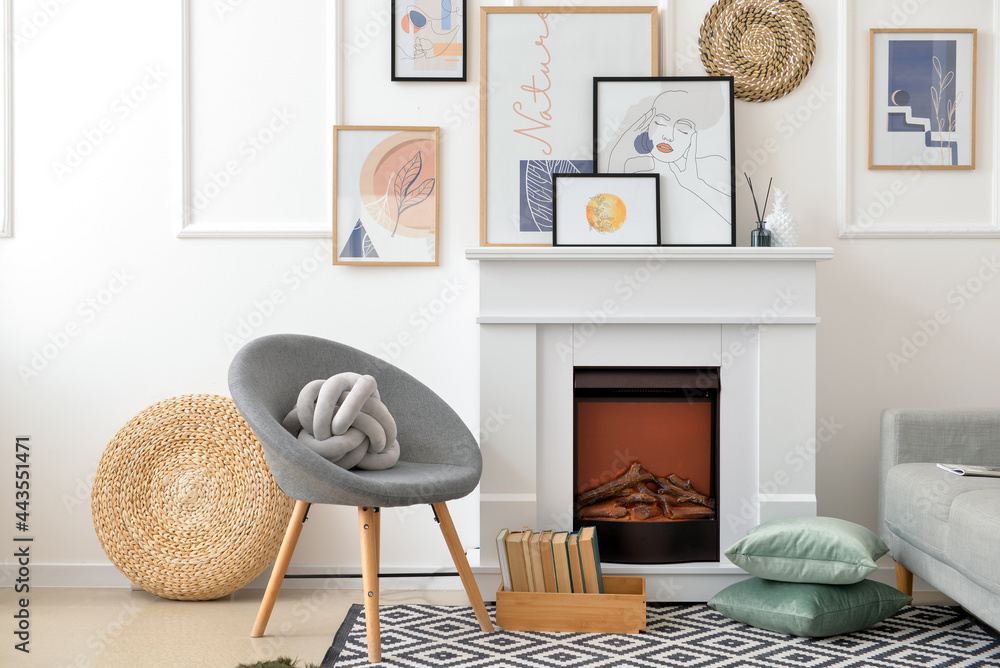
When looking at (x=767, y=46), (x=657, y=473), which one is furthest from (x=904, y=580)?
(x=767, y=46)

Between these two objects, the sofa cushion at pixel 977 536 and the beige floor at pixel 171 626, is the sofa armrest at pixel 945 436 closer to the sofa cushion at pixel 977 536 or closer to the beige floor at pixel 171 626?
the sofa cushion at pixel 977 536

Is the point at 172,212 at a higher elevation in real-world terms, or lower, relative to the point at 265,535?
higher

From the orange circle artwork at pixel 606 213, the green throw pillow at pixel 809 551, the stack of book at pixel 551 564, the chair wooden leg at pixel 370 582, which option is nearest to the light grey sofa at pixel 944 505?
the green throw pillow at pixel 809 551

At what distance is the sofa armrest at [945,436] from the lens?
7.74ft

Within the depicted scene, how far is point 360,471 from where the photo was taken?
2.05 m

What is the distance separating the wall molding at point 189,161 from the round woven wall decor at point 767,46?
4.28 ft

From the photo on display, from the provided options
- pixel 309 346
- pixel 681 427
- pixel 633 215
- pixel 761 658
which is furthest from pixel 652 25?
pixel 761 658

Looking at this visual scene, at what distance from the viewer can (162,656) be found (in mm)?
1997

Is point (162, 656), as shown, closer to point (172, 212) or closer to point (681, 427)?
point (172, 212)

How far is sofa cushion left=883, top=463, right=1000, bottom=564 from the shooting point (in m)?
1.99

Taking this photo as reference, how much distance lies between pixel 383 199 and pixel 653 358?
110 centimetres

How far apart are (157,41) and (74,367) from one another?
4.00 ft

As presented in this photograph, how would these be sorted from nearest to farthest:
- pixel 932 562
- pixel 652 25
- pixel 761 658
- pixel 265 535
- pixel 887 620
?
pixel 761 658
pixel 932 562
pixel 887 620
pixel 265 535
pixel 652 25

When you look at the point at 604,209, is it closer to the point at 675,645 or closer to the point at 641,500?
the point at 641,500
